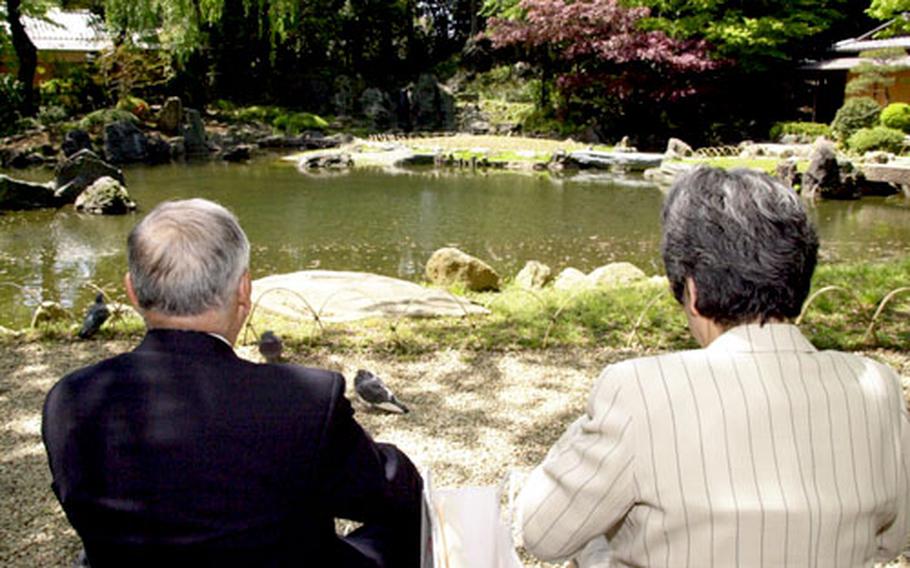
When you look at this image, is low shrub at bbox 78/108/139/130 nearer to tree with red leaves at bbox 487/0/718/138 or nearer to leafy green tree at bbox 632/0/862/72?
tree with red leaves at bbox 487/0/718/138

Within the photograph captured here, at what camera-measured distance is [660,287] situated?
6332 mm

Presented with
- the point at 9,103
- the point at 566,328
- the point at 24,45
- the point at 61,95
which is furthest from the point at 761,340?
the point at 61,95

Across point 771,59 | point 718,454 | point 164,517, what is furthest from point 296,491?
point 771,59

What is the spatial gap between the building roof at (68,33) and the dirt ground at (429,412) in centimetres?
2579

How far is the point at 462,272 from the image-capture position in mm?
7637

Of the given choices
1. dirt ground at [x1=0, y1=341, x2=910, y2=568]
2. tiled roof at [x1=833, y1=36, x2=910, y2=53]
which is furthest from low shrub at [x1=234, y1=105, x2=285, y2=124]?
dirt ground at [x1=0, y1=341, x2=910, y2=568]

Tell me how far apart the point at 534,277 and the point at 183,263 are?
661 cm

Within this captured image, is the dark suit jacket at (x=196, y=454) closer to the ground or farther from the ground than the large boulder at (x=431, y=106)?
closer to the ground

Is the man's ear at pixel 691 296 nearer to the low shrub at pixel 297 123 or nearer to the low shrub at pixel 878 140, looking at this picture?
the low shrub at pixel 878 140

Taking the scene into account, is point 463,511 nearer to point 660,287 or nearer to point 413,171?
point 660,287

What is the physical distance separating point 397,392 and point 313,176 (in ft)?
45.5

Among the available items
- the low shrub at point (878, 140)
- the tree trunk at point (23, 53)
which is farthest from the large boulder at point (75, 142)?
the low shrub at point (878, 140)

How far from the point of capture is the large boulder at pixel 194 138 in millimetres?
21498

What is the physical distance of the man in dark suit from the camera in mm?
1348
